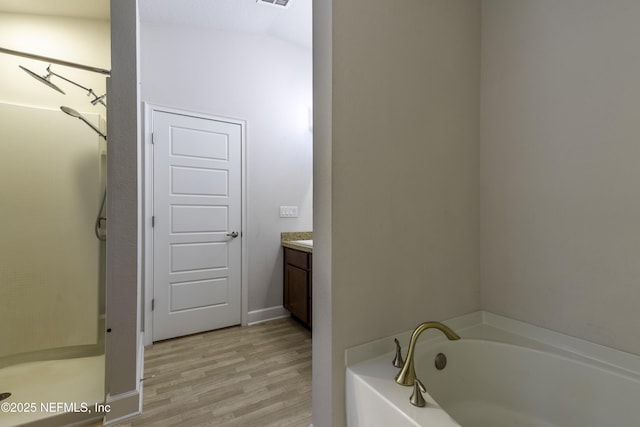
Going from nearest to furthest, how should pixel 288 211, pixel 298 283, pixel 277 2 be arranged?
pixel 277 2, pixel 298 283, pixel 288 211

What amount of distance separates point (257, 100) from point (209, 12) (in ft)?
2.67

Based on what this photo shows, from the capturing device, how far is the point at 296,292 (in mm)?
2695

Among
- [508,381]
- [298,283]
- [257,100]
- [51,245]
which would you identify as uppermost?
[257,100]

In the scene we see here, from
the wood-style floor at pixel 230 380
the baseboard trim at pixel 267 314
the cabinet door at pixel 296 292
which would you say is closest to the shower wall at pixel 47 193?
the wood-style floor at pixel 230 380

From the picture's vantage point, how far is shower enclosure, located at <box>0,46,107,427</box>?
184cm

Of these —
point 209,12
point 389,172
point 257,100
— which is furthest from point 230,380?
point 209,12

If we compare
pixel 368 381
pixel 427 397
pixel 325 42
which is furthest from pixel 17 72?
pixel 427 397

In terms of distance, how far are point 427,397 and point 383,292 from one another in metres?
0.44

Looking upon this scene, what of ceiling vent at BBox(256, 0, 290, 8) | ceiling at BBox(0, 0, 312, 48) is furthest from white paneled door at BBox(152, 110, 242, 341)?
ceiling vent at BBox(256, 0, 290, 8)

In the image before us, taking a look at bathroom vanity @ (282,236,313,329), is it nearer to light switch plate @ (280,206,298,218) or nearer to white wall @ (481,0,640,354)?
light switch plate @ (280,206,298,218)

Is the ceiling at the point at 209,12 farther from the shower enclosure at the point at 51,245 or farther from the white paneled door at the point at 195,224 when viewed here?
the white paneled door at the point at 195,224

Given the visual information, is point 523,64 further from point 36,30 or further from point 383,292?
point 36,30

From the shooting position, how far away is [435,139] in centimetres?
145

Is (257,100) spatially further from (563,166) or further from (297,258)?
(563,166)
